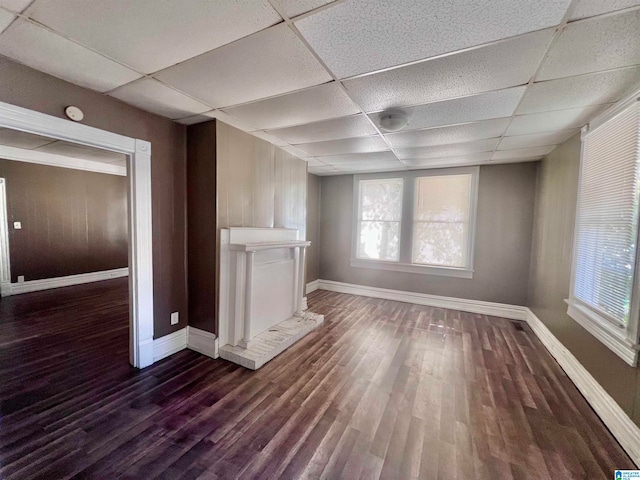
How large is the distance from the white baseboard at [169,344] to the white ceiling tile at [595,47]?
3835 mm

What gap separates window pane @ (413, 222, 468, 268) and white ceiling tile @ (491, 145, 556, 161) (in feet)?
3.98

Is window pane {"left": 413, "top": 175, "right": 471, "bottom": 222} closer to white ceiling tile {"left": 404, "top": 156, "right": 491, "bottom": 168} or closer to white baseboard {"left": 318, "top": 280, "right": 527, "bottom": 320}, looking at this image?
white ceiling tile {"left": 404, "top": 156, "right": 491, "bottom": 168}

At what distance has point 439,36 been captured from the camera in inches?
52.9

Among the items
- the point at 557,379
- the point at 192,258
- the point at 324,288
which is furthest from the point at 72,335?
the point at 557,379

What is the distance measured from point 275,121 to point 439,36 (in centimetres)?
168

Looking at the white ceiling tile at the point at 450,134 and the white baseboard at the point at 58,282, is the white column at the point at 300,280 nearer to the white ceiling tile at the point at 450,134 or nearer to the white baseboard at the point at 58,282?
the white ceiling tile at the point at 450,134

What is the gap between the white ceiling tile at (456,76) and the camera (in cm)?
145

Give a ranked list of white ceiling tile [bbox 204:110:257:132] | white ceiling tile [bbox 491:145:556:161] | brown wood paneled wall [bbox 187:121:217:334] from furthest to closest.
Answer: white ceiling tile [bbox 491:145:556:161] < brown wood paneled wall [bbox 187:121:217:334] < white ceiling tile [bbox 204:110:257:132]

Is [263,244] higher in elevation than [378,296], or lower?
higher

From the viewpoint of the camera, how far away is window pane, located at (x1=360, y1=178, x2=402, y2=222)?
16.4 ft

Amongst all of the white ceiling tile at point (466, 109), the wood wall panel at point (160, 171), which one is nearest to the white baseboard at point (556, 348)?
the white ceiling tile at point (466, 109)

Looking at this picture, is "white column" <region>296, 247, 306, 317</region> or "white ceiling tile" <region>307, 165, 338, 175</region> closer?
"white column" <region>296, 247, 306, 317</region>

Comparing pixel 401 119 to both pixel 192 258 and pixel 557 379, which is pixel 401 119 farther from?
pixel 557 379

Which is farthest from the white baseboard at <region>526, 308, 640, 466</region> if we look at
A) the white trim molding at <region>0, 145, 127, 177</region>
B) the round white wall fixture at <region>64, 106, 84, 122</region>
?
the white trim molding at <region>0, 145, 127, 177</region>
